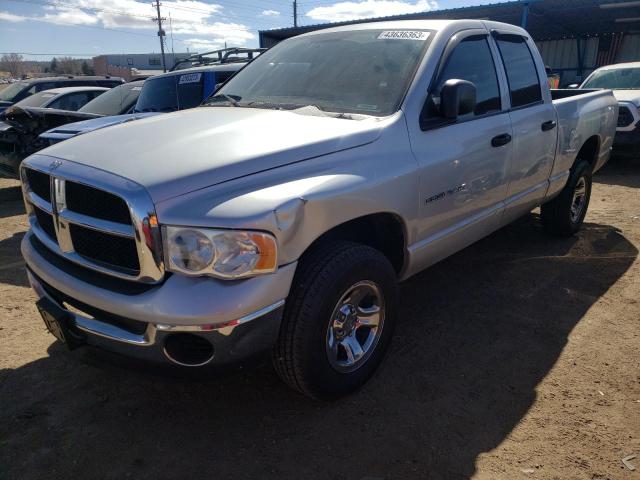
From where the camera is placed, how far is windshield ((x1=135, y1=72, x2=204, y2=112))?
6738mm

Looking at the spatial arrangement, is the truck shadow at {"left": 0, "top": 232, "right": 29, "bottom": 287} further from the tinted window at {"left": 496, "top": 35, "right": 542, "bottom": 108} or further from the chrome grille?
the tinted window at {"left": 496, "top": 35, "right": 542, "bottom": 108}

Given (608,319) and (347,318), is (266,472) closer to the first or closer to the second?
(347,318)

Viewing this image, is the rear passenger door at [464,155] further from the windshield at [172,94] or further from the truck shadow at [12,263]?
the windshield at [172,94]

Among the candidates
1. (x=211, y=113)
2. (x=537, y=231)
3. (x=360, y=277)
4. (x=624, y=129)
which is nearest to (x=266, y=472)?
(x=360, y=277)

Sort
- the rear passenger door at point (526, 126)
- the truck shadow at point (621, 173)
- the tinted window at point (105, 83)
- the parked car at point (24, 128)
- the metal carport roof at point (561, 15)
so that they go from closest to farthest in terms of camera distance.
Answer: the rear passenger door at point (526, 126), the parked car at point (24, 128), the truck shadow at point (621, 173), the tinted window at point (105, 83), the metal carport roof at point (561, 15)

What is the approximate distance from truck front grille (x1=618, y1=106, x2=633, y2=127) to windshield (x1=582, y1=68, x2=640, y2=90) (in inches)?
58.1

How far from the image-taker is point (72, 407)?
271 cm

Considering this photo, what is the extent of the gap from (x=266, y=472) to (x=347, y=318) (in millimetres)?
830

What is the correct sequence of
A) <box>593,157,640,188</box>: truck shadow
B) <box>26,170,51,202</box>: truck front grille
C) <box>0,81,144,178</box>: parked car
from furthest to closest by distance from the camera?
<box>593,157,640,188</box>: truck shadow
<box>0,81,144,178</box>: parked car
<box>26,170,51,202</box>: truck front grille

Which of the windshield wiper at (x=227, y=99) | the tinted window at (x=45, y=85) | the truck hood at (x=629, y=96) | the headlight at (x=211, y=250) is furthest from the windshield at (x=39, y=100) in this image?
the truck hood at (x=629, y=96)

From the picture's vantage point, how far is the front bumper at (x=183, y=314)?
6.62 ft

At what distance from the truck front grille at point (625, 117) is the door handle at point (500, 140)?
6.60m

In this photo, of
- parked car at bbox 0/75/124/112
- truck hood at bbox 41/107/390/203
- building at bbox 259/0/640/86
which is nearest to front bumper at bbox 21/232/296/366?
truck hood at bbox 41/107/390/203

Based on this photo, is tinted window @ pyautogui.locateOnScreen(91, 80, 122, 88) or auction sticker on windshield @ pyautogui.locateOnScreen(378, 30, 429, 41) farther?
tinted window @ pyautogui.locateOnScreen(91, 80, 122, 88)
